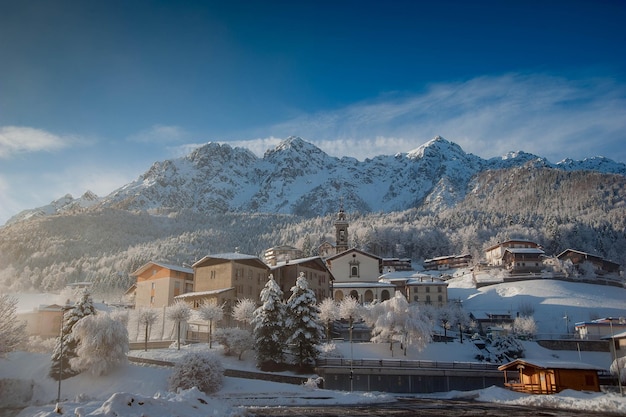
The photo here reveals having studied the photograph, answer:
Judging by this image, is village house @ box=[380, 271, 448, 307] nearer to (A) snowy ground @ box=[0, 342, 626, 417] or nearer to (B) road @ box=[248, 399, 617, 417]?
(A) snowy ground @ box=[0, 342, 626, 417]

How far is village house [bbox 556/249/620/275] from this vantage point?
126062mm

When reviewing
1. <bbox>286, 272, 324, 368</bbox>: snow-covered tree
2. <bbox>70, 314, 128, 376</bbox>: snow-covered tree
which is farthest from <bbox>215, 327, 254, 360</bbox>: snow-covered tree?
<bbox>70, 314, 128, 376</bbox>: snow-covered tree

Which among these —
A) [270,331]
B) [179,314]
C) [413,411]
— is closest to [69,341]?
[179,314]

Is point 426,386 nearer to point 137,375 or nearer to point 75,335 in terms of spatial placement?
point 137,375


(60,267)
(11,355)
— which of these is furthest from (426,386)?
(60,267)

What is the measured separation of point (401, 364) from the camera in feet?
191

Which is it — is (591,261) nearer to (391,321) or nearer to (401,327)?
(401,327)

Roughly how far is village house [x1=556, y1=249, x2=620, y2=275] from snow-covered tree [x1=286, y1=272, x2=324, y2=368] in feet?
294

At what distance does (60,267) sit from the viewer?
194 meters

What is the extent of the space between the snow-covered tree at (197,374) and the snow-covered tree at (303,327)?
34.7 ft

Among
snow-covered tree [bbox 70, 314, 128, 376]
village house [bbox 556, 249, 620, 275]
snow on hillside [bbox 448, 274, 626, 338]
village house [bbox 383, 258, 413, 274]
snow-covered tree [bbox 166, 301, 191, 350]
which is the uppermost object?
village house [bbox 383, 258, 413, 274]

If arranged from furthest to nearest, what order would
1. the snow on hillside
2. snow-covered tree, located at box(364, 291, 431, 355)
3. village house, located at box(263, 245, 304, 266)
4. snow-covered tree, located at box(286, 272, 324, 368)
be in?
village house, located at box(263, 245, 304, 266), the snow on hillside, snow-covered tree, located at box(364, 291, 431, 355), snow-covered tree, located at box(286, 272, 324, 368)

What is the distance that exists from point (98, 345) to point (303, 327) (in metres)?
20.8

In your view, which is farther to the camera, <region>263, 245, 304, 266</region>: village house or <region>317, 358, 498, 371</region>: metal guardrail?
<region>263, 245, 304, 266</region>: village house
